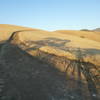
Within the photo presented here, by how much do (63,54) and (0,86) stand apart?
2773 mm

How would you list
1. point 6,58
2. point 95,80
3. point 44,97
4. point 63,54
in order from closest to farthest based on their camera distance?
point 44,97 → point 95,80 → point 63,54 → point 6,58

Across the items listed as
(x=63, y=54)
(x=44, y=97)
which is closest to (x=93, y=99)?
(x=44, y=97)

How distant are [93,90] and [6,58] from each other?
389 centimetres

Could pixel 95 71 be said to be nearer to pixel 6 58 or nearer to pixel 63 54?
pixel 63 54

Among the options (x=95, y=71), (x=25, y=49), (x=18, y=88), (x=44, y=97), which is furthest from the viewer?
(x=25, y=49)

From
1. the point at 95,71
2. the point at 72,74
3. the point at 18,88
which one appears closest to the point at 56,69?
the point at 72,74

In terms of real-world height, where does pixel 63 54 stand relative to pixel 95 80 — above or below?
above

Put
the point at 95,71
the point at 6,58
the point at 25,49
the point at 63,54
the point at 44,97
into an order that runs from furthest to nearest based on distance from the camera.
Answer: the point at 25,49, the point at 6,58, the point at 63,54, the point at 95,71, the point at 44,97

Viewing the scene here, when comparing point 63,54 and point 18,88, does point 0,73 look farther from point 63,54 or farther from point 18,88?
point 63,54

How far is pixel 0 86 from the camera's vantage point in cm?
423

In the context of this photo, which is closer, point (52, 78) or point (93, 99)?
point (93, 99)

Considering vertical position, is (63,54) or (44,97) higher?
(63,54)

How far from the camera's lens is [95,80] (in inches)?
187

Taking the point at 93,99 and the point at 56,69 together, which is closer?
the point at 93,99
